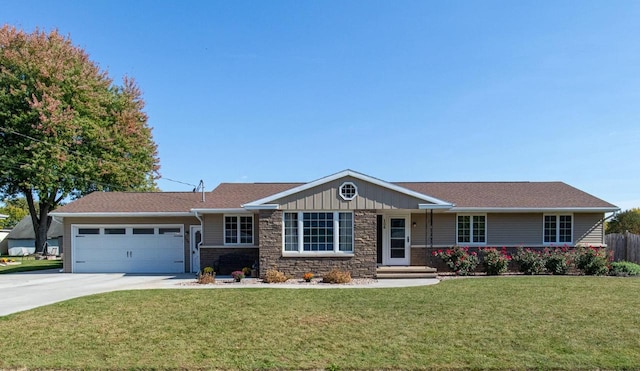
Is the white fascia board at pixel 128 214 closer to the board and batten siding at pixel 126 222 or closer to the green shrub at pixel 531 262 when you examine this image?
the board and batten siding at pixel 126 222

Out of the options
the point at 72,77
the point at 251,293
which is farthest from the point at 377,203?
the point at 72,77

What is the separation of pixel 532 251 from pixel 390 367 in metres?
12.9

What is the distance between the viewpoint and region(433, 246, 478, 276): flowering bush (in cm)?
1527

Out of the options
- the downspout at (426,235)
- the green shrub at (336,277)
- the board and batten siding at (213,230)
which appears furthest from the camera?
the board and batten siding at (213,230)

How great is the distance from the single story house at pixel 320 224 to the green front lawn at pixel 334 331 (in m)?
3.97

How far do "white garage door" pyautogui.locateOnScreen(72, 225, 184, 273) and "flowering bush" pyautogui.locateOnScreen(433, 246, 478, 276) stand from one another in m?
11.2

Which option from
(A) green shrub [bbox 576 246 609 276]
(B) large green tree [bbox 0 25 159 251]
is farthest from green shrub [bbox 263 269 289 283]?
(B) large green tree [bbox 0 25 159 251]

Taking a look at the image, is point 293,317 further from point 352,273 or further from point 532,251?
point 532,251

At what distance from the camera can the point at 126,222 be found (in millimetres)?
18078

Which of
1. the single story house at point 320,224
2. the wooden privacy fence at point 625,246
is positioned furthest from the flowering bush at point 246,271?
the wooden privacy fence at point 625,246

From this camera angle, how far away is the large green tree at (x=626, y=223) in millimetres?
26391

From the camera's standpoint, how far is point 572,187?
1891 centimetres

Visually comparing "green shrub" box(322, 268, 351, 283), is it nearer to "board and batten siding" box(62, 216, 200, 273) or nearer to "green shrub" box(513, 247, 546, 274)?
"green shrub" box(513, 247, 546, 274)

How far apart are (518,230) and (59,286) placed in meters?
17.1
